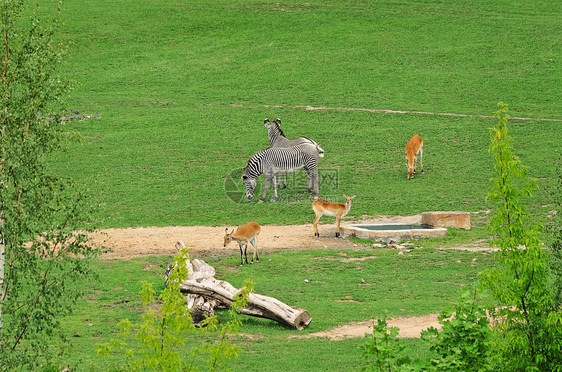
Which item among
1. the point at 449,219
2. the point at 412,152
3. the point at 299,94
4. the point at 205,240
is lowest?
the point at 205,240

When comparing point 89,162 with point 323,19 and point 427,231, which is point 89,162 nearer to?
point 427,231

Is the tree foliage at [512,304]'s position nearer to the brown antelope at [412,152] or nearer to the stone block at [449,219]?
the stone block at [449,219]

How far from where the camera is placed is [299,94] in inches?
1487

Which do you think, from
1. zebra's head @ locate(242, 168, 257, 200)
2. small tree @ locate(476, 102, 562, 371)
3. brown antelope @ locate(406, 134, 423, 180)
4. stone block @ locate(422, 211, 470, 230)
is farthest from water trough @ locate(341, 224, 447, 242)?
small tree @ locate(476, 102, 562, 371)

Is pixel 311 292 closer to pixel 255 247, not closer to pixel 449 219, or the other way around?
pixel 255 247

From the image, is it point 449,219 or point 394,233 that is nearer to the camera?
point 394,233

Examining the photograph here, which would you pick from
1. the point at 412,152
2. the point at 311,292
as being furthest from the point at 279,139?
the point at 311,292

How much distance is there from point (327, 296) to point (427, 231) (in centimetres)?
574

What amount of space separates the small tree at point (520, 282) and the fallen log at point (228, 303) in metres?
4.93

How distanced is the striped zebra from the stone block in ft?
19.2

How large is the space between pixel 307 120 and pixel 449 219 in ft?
45.5

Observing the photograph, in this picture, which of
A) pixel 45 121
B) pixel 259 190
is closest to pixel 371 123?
pixel 259 190

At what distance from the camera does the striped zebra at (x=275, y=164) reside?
26.4 meters

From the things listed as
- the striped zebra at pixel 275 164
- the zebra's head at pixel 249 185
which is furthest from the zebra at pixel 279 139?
the zebra's head at pixel 249 185
